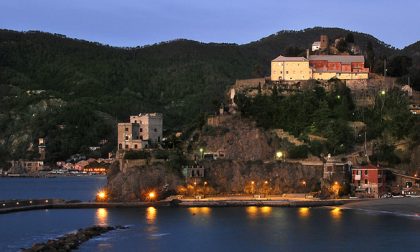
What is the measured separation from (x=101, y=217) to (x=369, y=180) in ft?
76.5

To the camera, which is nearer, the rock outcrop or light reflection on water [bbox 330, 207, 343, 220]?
the rock outcrop

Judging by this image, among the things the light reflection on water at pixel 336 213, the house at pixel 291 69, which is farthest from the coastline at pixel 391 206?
the house at pixel 291 69

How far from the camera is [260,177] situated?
8238cm

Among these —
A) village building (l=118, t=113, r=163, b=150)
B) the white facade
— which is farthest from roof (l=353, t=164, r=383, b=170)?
the white facade

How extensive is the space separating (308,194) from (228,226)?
17.5 m

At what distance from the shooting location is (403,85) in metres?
90.5

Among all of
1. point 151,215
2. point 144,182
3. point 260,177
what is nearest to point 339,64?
point 260,177

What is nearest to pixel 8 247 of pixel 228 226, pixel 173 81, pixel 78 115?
pixel 228 226

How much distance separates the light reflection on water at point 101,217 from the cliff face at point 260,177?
10.4m

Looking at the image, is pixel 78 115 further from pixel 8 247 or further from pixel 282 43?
pixel 8 247

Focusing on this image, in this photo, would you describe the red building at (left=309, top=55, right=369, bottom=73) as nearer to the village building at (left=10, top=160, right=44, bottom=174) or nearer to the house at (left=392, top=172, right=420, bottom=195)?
the house at (left=392, top=172, right=420, bottom=195)

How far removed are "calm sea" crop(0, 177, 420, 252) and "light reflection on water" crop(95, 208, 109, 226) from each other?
0.07 metres

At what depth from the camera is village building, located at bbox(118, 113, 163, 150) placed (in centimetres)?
9506

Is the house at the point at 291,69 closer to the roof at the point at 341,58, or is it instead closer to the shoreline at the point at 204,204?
the roof at the point at 341,58
